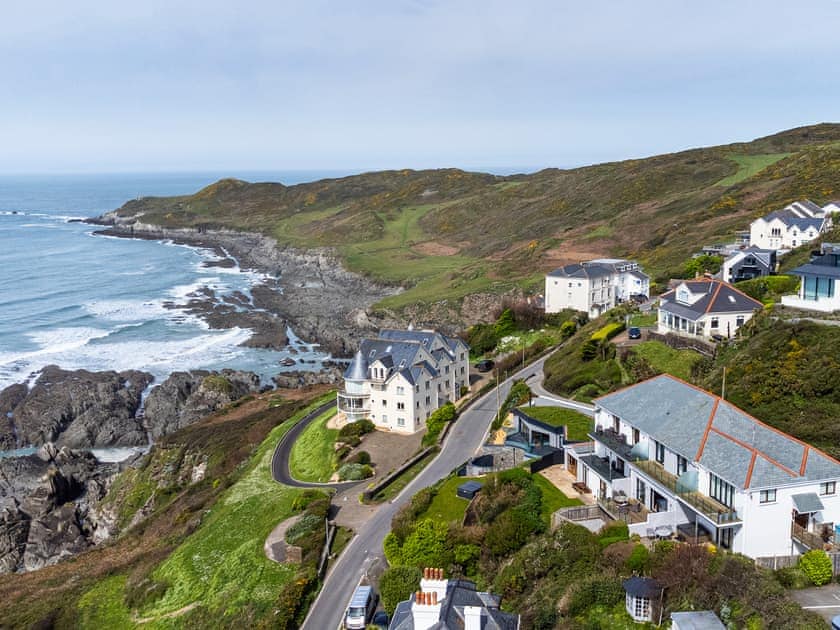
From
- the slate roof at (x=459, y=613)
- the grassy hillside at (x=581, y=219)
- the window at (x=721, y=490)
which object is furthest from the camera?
the grassy hillside at (x=581, y=219)

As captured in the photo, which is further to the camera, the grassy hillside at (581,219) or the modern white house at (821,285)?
the grassy hillside at (581,219)

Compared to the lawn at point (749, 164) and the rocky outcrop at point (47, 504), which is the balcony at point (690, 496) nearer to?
the rocky outcrop at point (47, 504)

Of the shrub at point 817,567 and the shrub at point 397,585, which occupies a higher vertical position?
the shrub at point 817,567

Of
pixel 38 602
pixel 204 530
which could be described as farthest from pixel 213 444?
pixel 38 602

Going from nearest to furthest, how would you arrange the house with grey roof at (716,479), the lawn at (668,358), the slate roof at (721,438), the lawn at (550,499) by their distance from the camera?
the house with grey roof at (716,479)
the slate roof at (721,438)
the lawn at (550,499)
the lawn at (668,358)

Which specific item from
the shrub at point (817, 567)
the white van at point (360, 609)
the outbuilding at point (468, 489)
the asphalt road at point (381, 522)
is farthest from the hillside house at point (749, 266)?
the white van at point (360, 609)

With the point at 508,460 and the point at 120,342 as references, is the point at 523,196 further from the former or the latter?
the point at 508,460

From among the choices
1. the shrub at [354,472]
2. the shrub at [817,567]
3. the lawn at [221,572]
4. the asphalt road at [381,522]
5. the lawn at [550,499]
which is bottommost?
the lawn at [221,572]

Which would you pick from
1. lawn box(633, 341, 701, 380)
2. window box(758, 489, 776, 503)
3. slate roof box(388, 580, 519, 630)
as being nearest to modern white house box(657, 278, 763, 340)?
lawn box(633, 341, 701, 380)

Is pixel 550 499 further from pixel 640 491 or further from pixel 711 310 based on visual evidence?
pixel 711 310
